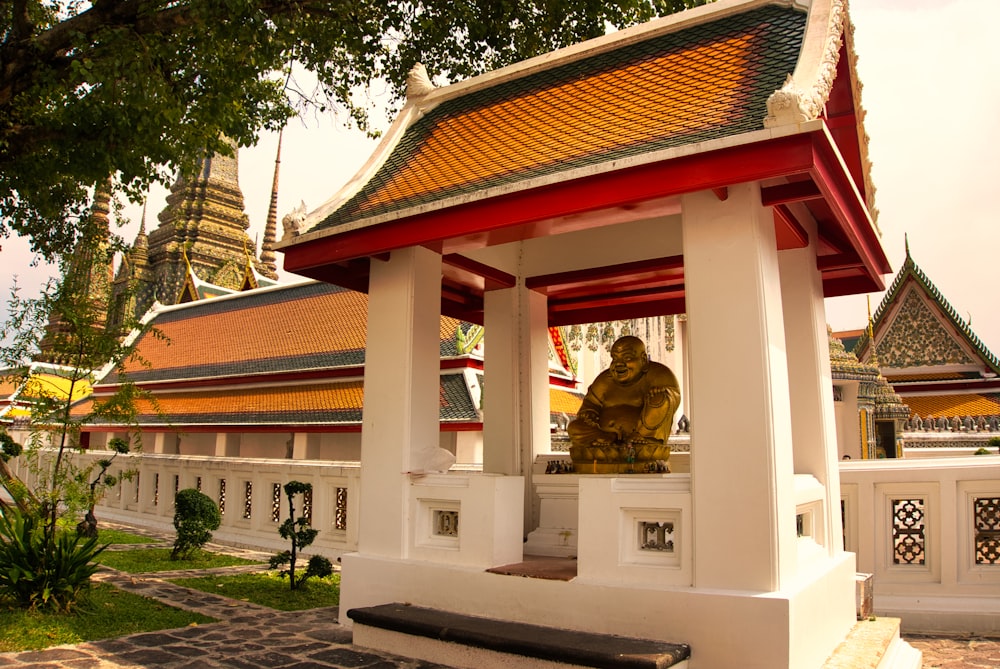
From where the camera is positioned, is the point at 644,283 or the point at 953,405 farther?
the point at 953,405

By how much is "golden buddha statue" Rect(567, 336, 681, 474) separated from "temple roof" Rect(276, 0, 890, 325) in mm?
961

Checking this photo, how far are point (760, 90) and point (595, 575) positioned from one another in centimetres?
302

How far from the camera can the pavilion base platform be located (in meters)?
4.03

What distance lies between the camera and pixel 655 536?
199 inches

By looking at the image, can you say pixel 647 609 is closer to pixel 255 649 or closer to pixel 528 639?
pixel 528 639

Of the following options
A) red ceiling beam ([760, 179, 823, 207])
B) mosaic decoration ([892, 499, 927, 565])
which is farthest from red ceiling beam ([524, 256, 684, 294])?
mosaic decoration ([892, 499, 927, 565])

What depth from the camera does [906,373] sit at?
71.8 feet

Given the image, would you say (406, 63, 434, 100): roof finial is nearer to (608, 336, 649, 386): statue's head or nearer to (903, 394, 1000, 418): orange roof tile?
(608, 336, 649, 386): statue's head

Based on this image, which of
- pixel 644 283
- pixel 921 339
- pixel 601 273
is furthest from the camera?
pixel 921 339

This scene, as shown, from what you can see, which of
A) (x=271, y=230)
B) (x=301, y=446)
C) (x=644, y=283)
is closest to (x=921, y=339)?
(x=301, y=446)

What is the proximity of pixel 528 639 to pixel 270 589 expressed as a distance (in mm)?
4005

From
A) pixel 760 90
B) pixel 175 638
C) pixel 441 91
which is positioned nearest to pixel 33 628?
pixel 175 638

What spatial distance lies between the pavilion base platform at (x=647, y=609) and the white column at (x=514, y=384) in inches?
72.5

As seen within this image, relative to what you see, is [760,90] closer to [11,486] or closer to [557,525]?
[557,525]
